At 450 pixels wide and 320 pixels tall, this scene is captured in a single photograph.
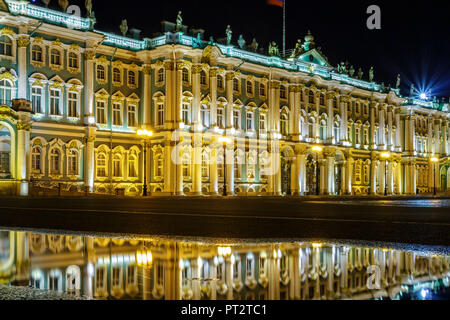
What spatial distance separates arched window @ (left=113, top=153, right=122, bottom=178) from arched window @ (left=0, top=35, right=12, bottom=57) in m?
12.1

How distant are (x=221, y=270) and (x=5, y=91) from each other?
4032 centimetres

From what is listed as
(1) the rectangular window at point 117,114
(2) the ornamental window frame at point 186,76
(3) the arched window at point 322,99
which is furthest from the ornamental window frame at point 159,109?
(3) the arched window at point 322,99

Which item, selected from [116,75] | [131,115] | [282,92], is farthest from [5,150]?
[282,92]

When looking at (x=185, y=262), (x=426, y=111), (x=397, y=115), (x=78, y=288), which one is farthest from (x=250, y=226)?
(x=426, y=111)

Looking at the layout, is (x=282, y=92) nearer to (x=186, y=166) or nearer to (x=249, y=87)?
(x=249, y=87)

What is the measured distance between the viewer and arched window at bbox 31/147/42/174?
44.7 m

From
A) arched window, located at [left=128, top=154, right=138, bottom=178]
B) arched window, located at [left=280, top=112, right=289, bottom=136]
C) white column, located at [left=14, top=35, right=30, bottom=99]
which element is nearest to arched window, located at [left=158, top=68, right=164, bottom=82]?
arched window, located at [left=128, top=154, right=138, bottom=178]

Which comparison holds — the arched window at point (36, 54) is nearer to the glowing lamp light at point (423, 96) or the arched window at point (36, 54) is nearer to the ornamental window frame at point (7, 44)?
the ornamental window frame at point (7, 44)

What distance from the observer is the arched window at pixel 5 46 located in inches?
1704

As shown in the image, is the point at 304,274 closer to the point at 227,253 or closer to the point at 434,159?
the point at 227,253

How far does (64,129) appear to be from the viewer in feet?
153

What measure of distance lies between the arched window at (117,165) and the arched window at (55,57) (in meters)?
8.99

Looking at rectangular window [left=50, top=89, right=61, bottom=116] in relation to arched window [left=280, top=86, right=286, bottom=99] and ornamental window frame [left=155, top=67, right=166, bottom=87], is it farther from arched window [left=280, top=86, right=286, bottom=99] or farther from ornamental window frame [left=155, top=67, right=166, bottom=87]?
arched window [left=280, top=86, right=286, bottom=99]
